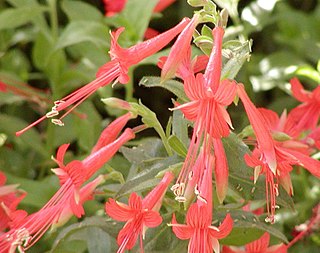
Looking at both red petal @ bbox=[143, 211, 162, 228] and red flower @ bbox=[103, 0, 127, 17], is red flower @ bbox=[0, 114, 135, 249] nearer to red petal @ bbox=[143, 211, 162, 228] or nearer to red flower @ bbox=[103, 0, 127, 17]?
red petal @ bbox=[143, 211, 162, 228]

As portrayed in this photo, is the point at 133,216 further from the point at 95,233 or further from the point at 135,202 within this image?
the point at 95,233

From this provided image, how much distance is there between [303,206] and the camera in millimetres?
1521

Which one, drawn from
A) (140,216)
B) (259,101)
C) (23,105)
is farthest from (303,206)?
(23,105)

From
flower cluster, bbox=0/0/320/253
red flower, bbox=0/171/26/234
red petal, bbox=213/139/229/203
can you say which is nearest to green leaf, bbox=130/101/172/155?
flower cluster, bbox=0/0/320/253

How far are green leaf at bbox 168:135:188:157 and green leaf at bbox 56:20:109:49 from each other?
0.49m

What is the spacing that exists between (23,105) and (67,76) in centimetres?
39

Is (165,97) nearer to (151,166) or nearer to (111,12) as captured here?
(111,12)

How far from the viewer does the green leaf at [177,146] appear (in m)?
0.99

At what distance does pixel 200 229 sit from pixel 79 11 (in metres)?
0.83

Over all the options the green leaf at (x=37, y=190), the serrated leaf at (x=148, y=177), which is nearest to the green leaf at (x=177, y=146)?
the serrated leaf at (x=148, y=177)

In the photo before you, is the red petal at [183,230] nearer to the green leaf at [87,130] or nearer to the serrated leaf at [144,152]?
the serrated leaf at [144,152]

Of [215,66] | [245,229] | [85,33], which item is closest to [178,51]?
[215,66]

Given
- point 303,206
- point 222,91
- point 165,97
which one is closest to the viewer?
point 222,91

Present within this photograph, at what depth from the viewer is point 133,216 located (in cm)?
95
